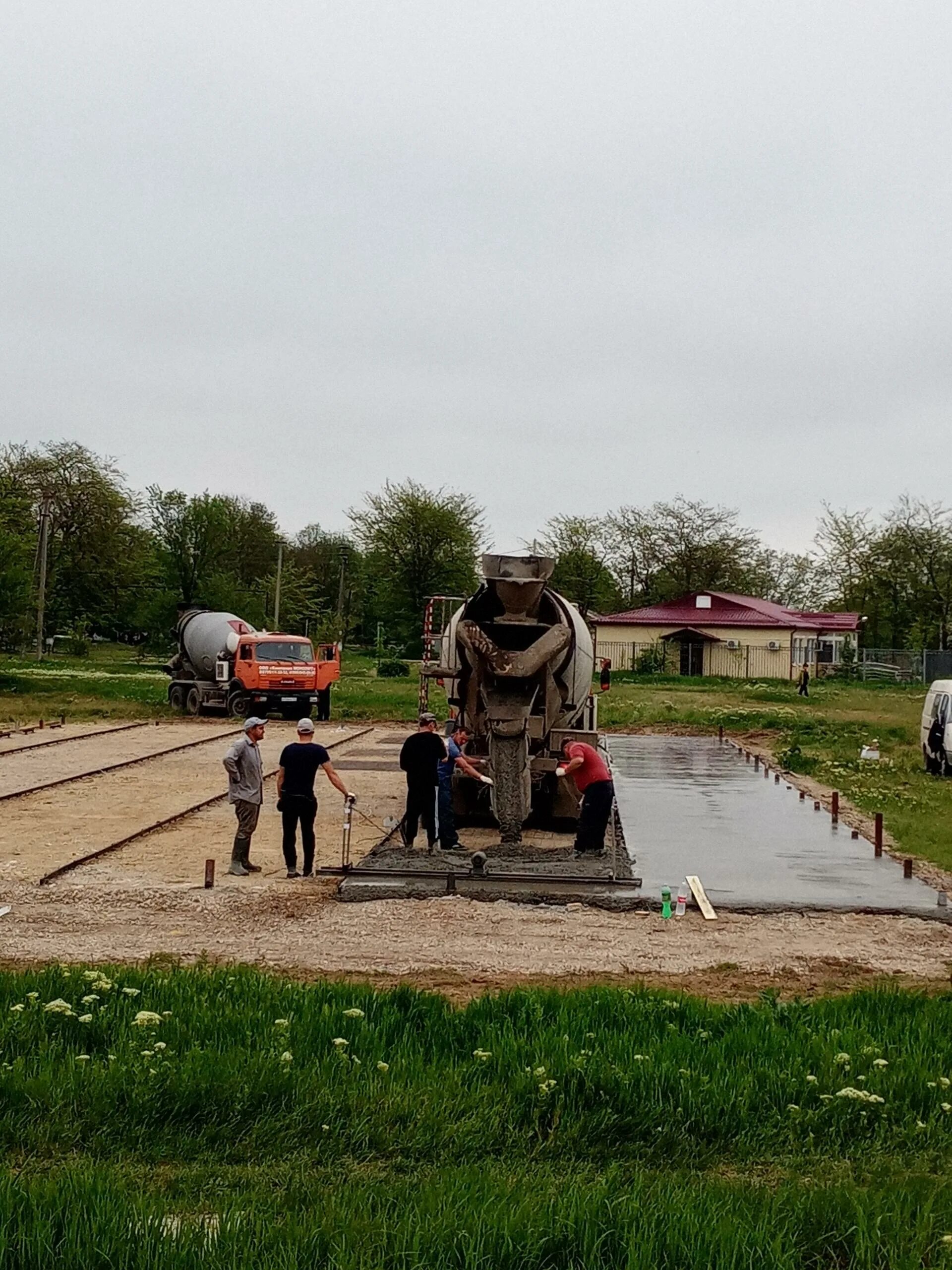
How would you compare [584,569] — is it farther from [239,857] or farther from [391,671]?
[239,857]

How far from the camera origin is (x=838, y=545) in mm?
82125

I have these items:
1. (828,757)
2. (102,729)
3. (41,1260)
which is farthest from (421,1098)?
(102,729)

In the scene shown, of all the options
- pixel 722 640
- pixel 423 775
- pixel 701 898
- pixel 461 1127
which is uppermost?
pixel 722 640

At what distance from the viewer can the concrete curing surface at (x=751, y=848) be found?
13.9m

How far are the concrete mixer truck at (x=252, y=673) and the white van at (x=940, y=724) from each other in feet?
61.6

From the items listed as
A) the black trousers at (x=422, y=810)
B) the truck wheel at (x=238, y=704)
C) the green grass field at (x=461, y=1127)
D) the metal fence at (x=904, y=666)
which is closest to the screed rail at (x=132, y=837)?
the black trousers at (x=422, y=810)

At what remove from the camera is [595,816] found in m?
15.6

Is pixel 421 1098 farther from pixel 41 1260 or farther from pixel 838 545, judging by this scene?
pixel 838 545

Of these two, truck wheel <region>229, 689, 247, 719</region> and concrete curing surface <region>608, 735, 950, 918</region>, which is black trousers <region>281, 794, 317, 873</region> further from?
truck wheel <region>229, 689, 247, 719</region>

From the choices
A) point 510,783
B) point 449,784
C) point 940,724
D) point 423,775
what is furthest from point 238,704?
point 423,775

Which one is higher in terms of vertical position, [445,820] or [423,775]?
[423,775]

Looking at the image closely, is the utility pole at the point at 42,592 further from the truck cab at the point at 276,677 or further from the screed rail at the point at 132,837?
the screed rail at the point at 132,837

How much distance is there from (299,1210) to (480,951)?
5899mm

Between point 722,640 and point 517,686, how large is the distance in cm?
5149
